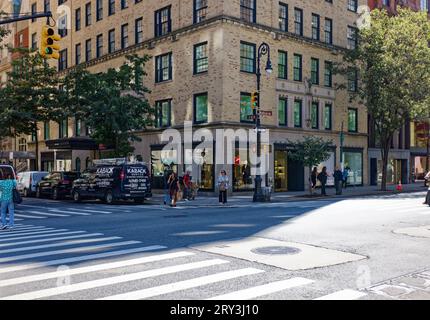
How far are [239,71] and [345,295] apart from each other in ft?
82.9

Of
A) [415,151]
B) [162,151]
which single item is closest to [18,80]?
[162,151]

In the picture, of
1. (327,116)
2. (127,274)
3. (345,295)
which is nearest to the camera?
(345,295)

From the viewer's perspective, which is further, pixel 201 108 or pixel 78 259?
pixel 201 108

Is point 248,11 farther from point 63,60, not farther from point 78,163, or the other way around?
point 63,60

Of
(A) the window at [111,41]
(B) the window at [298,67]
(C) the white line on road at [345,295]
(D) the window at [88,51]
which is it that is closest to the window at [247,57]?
(B) the window at [298,67]

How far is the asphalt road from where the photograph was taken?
666cm

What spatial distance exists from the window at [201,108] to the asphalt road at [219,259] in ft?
55.0

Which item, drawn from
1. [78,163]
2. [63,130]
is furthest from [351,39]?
[63,130]

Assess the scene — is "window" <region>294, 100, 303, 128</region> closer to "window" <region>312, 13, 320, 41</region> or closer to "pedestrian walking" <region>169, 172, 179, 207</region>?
"window" <region>312, 13, 320, 41</region>

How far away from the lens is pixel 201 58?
31500mm

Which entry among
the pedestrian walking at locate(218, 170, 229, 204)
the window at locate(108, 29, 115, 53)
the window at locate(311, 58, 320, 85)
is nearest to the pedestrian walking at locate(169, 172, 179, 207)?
the pedestrian walking at locate(218, 170, 229, 204)

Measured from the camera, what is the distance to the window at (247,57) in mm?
30828
